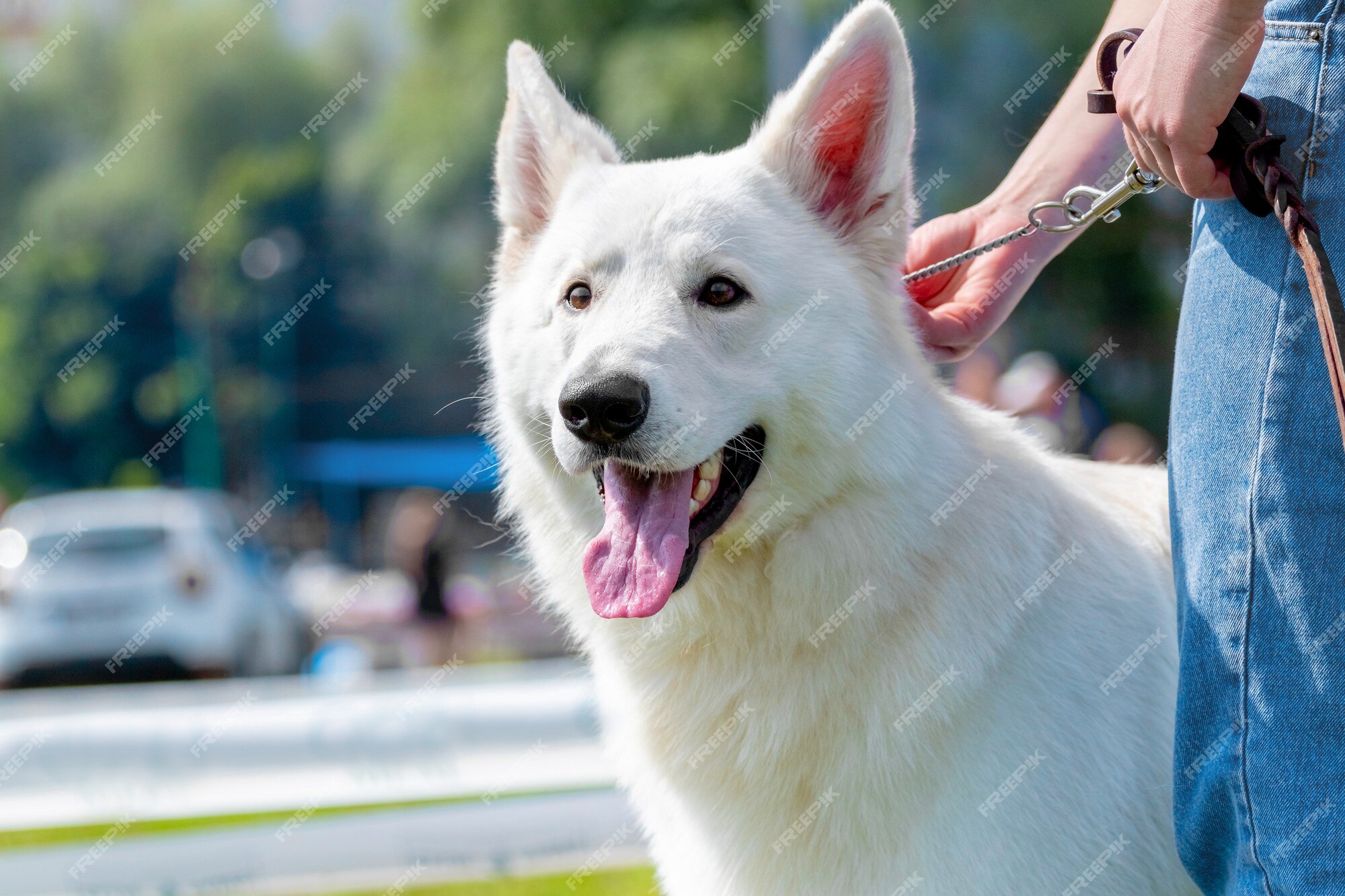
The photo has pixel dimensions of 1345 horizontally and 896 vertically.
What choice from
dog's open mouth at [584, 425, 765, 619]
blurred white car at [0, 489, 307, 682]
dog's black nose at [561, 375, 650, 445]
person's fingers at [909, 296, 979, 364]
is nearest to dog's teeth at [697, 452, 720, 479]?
dog's open mouth at [584, 425, 765, 619]

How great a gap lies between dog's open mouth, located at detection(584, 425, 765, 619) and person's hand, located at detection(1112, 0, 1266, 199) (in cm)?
105

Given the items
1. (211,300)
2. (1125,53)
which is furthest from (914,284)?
(211,300)

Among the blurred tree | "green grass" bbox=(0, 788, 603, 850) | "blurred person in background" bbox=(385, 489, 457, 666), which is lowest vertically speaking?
the blurred tree

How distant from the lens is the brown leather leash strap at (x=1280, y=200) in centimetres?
151

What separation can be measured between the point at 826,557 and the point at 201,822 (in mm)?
3811

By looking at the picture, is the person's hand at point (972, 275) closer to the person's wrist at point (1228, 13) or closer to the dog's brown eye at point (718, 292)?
the dog's brown eye at point (718, 292)

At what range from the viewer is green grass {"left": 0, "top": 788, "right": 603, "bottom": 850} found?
16.1 feet

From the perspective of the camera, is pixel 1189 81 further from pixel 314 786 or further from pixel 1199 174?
pixel 314 786

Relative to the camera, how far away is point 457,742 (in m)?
5.24

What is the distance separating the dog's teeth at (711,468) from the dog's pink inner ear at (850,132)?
2.20ft

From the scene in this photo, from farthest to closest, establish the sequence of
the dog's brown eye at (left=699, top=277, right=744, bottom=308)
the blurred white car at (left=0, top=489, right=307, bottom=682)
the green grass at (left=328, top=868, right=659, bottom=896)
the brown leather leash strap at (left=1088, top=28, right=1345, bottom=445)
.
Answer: the blurred white car at (left=0, top=489, right=307, bottom=682) → the green grass at (left=328, top=868, right=659, bottom=896) → the dog's brown eye at (left=699, top=277, right=744, bottom=308) → the brown leather leash strap at (left=1088, top=28, right=1345, bottom=445)

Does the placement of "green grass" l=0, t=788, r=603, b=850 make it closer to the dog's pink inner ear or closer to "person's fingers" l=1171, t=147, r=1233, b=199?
the dog's pink inner ear

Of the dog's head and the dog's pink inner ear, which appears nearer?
the dog's head

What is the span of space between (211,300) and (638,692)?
34.8 metres
